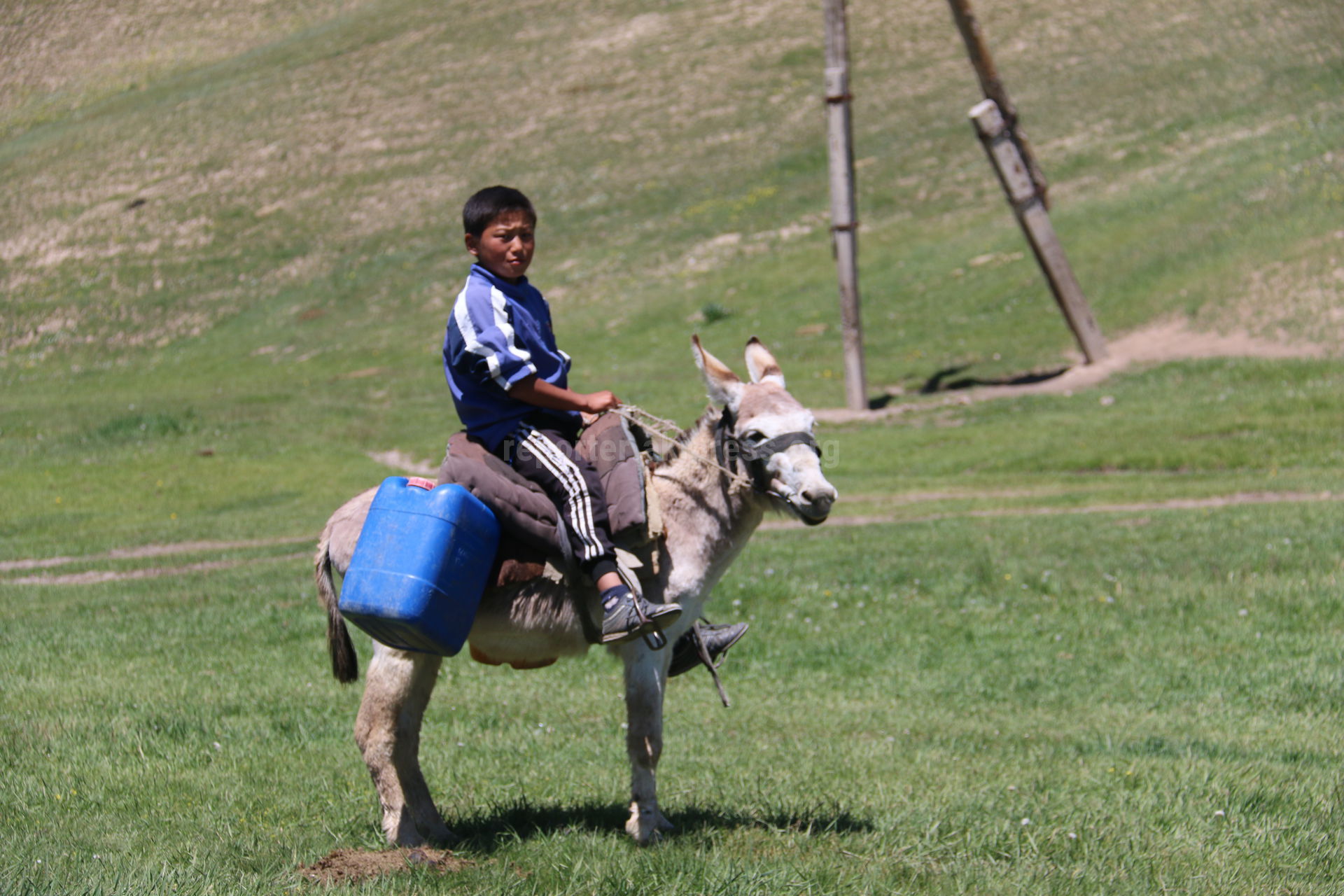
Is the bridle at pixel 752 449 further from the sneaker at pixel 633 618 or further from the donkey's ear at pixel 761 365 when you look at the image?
the sneaker at pixel 633 618

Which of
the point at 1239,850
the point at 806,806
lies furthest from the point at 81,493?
the point at 1239,850

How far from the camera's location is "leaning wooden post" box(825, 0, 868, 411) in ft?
83.8

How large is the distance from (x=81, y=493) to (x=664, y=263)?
23.1 m

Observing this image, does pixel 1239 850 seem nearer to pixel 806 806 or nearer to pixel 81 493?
pixel 806 806

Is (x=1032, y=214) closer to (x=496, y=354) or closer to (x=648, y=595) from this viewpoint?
(x=648, y=595)

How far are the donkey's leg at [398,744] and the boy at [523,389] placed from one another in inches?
39.7

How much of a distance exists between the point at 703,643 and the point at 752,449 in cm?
123

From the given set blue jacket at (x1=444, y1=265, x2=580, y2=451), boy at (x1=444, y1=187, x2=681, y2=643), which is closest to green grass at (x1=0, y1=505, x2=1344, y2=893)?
boy at (x1=444, y1=187, x2=681, y2=643)

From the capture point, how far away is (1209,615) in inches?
447

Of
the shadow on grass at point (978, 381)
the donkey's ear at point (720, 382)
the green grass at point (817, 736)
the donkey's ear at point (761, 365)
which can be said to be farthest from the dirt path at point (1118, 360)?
the donkey's ear at point (720, 382)

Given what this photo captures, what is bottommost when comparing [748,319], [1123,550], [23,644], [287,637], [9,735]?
[748,319]

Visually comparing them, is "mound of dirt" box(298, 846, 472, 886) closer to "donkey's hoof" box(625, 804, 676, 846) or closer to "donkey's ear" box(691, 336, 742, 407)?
"donkey's hoof" box(625, 804, 676, 846)

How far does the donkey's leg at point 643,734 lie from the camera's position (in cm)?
578

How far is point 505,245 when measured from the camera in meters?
5.62
